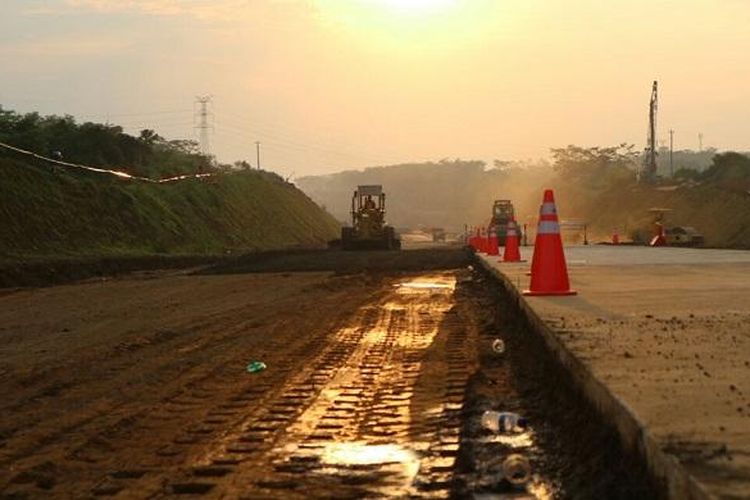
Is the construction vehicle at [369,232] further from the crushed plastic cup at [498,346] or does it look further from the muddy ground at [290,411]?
the crushed plastic cup at [498,346]

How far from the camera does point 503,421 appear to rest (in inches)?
264

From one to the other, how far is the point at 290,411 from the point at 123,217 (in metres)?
39.5

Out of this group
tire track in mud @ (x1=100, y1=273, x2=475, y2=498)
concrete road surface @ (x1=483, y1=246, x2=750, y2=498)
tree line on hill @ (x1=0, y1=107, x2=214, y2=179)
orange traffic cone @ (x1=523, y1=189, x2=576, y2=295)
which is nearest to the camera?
concrete road surface @ (x1=483, y1=246, x2=750, y2=498)

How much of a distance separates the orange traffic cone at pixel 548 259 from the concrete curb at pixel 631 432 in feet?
11.6

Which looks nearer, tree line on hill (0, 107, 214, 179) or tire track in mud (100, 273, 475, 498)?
tire track in mud (100, 273, 475, 498)

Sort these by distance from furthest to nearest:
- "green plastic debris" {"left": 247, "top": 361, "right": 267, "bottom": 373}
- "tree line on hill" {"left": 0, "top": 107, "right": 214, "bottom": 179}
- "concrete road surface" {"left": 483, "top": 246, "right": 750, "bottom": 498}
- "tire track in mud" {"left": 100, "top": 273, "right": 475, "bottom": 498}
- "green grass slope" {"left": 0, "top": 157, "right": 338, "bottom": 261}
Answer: "tree line on hill" {"left": 0, "top": 107, "right": 214, "bottom": 179}, "green grass slope" {"left": 0, "top": 157, "right": 338, "bottom": 261}, "green plastic debris" {"left": 247, "top": 361, "right": 267, "bottom": 373}, "tire track in mud" {"left": 100, "top": 273, "right": 475, "bottom": 498}, "concrete road surface" {"left": 483, "top": 246, "right": 750, "bottom": 498}

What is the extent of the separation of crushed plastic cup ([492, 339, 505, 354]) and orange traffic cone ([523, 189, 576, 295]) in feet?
4.79

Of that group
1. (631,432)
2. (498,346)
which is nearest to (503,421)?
(631,432)

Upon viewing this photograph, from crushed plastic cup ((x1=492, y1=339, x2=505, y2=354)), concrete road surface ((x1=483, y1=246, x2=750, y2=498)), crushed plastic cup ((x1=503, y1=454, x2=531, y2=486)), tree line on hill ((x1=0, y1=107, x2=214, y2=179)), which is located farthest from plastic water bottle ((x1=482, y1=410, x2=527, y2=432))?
tree line on hill ((x1=0, y1=107, x2=214, y2=179))

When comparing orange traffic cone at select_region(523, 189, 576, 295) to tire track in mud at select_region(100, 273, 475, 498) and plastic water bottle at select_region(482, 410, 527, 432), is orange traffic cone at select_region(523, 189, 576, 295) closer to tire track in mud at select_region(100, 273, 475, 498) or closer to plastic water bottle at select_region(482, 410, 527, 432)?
tire track in mud at select_region(100, 273, 475, 498)

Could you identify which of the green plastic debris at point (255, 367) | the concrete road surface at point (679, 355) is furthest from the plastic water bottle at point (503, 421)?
the green plastic debris at point (255, 367)

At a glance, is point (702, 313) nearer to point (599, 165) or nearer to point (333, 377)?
point (333, 377)

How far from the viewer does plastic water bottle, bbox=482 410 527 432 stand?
6547mm

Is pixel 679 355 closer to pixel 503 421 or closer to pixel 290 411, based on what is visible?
pixel 503 421
